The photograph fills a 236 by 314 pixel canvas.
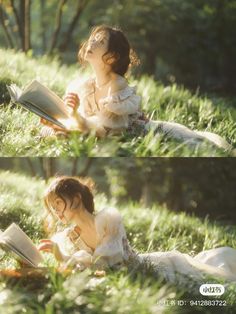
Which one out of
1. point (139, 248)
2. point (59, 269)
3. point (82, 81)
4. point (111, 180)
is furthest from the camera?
point (111, 180)

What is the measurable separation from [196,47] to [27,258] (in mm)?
933

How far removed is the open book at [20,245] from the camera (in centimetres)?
215

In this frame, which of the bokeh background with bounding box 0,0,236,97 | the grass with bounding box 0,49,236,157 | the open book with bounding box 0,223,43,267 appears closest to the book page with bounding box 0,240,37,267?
the open book with bounding box 0,223,43,267

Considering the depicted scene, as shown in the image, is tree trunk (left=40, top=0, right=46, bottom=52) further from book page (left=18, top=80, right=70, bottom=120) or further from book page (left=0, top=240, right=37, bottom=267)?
book page (left=0, top=240, right=37, bottom=267)

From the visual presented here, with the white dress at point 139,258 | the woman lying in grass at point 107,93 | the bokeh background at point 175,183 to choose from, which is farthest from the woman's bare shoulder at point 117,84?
the bokeh background at point 175,183

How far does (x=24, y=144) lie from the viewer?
233 cm

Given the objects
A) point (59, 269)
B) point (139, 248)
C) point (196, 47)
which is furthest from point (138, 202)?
point (59, 269)

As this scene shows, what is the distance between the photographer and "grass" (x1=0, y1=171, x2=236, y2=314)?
6.72 feet

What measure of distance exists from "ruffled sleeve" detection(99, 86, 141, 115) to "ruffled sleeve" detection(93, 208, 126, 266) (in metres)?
0.29

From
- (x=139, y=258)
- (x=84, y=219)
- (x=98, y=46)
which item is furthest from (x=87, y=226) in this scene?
(x=98, y=46)

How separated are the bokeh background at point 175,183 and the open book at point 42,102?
0.46 m

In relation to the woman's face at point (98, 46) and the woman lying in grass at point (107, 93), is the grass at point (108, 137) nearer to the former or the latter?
the woman lying in grass at point (107, 93)

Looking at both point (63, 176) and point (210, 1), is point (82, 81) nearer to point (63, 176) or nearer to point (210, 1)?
point (63, 176)

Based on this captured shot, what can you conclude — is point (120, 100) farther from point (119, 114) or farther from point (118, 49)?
point (118, 49)
